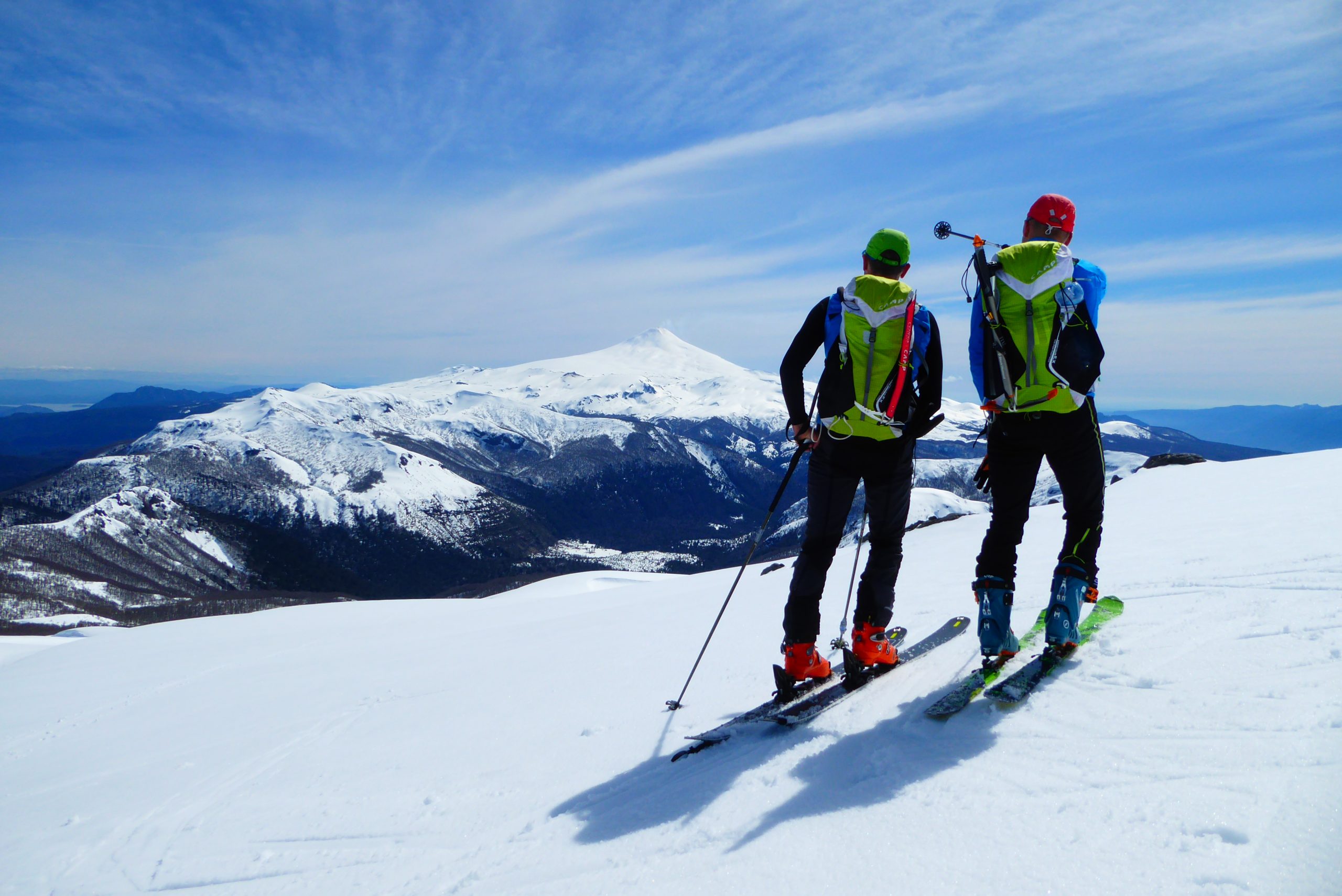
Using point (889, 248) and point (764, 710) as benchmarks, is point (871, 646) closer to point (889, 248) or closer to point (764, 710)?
point (764, 710)

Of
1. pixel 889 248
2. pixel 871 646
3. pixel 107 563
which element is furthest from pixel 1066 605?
pixel 107 563

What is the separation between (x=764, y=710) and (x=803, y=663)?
0.54 metres

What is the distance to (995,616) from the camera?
202 inches

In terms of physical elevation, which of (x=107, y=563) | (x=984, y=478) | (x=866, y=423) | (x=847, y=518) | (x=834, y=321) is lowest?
(x=107, y=563)

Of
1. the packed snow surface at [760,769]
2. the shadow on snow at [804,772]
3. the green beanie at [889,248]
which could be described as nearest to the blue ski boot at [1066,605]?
the packed snow surface at [760,769]

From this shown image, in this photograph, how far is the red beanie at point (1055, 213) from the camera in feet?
17.0

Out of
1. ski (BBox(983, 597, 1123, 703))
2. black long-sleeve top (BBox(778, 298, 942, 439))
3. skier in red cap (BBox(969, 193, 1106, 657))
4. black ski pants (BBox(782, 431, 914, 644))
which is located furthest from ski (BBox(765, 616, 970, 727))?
black long-sleeve top (BBox(778, 298, 942, 439))

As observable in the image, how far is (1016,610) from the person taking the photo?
717 centimetres

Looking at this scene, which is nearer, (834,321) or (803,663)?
(834,321)

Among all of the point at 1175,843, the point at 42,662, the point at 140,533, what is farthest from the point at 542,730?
the point at 140,533

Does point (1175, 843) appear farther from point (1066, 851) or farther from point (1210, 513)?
point (1210, 513)

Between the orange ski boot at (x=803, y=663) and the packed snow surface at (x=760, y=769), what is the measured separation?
1.66ft

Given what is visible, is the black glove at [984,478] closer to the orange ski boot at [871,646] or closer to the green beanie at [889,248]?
the orange ski boot at [871,646]

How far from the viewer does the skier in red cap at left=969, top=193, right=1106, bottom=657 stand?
478cm
